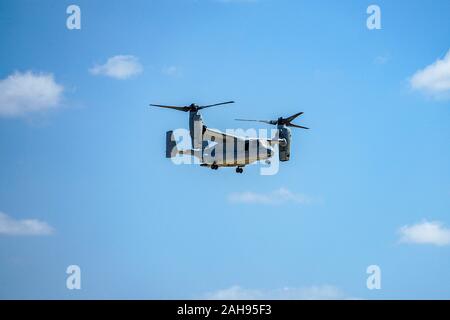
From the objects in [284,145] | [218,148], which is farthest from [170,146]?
[284,145]

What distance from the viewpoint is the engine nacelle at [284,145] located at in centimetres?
9781

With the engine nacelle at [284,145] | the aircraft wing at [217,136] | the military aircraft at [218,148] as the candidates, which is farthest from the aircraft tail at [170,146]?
the engine nacelle at [284,145]

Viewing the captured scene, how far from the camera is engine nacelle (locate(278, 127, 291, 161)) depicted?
9781 centimetres

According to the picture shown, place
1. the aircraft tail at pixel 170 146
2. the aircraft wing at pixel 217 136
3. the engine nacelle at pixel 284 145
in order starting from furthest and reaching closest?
the engine nacelle at pixel 284 145 < the aircraft wing at pixel 217 136 < the aircraft tail at pixel 170 146

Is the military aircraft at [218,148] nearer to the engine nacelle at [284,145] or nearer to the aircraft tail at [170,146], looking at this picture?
the aircraft tail at [170,146]

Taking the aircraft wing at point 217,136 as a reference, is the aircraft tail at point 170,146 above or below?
below

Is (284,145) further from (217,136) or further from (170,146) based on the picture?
(170,146)

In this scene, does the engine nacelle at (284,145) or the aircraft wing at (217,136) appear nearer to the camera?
the aircraft wing at (217,136)

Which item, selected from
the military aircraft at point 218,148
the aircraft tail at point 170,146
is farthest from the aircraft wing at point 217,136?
the aircraft tail at point 170,146

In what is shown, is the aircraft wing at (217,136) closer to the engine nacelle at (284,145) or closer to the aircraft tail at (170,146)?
the aircraft tail at (170,146)

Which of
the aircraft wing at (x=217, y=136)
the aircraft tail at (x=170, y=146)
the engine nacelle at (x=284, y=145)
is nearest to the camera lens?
the aircraft tail at (x=170, y=146)

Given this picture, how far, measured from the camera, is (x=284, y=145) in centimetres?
9856
